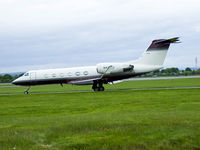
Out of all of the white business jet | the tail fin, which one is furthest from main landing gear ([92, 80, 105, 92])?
the tail fin

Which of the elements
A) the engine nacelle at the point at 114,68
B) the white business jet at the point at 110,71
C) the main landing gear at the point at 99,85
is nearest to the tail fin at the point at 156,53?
the white business jet at the point at 110,71

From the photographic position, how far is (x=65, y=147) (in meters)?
9.04

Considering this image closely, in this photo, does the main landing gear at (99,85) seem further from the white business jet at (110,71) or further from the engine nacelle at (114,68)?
the engine nacelle at (114,68)

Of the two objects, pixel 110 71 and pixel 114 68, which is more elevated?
pixel 114 68

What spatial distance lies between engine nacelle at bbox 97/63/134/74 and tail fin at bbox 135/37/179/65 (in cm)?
201

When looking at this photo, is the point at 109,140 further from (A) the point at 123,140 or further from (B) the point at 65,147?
(B) the point at 65,147

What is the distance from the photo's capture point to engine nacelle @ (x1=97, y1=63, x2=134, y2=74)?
3556 centimetres

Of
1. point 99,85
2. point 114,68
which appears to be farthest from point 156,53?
point 99,85

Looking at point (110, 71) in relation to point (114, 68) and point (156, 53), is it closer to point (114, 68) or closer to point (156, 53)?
point (114, 68)

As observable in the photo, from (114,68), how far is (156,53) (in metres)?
5.11

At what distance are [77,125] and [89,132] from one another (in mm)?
1181

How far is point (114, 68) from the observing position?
117ft

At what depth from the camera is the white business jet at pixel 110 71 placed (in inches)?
1406

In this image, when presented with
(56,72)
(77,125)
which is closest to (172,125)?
(77,125)
